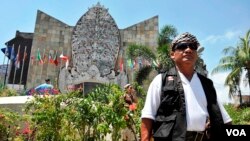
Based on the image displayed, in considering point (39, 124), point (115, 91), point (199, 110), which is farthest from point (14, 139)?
point (199, 110)

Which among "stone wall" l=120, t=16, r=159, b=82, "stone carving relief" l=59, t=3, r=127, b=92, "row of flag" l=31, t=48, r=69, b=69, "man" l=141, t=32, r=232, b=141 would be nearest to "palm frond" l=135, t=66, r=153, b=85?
"stone carving relief" l=59, t=3, r=127, b=92

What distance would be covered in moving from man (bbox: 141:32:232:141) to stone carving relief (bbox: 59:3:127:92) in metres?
14.3

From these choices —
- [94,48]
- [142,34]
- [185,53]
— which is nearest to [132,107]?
[185,53]

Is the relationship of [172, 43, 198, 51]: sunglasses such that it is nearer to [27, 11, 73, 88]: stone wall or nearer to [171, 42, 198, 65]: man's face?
[171, 42, 198, 65]: man's face

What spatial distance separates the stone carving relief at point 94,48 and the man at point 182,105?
14274 mm

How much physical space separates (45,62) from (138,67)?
5.24 meters

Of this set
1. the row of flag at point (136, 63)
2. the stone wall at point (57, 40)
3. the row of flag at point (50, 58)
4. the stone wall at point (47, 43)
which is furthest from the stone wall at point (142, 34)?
the row of flag at point (50, 58)

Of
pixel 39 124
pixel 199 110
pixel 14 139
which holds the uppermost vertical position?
pixel 199 110

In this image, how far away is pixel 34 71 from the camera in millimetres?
16219

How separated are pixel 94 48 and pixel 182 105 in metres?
15.2

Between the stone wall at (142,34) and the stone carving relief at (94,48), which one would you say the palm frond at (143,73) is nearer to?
the stone carving relief at (94,48)

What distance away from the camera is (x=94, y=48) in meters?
16.8

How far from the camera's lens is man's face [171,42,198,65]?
74.9 inches

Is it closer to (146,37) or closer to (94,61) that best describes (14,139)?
(94,61)
